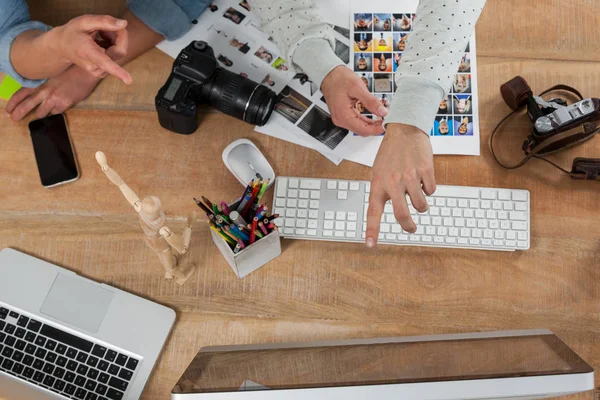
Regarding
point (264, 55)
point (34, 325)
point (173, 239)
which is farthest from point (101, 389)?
point (264, 55)

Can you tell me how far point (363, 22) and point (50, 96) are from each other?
56 cm

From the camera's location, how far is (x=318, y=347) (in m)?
0.75

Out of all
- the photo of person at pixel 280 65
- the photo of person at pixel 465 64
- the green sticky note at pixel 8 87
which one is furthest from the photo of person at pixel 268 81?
the green sticky note at pixel 8 87

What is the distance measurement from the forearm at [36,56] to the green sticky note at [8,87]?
0.25 feet

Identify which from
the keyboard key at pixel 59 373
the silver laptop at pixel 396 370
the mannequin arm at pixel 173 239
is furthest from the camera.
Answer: the keyboard key at pixel 59 373

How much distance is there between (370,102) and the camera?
89 cm

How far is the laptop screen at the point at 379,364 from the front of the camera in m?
0.62

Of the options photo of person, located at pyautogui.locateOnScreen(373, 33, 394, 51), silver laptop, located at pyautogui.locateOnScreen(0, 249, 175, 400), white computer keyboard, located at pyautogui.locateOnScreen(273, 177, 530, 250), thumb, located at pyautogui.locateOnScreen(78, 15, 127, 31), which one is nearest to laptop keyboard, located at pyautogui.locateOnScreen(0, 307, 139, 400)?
silver laptop, located at pyautogui.locateOnScreen(0, 249, 175, 400)

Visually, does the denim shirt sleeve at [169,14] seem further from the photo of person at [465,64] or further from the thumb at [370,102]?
the photo of person at [465,64]

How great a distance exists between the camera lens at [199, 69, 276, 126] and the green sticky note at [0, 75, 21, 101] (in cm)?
34

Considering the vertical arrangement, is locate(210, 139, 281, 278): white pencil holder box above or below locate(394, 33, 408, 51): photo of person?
below

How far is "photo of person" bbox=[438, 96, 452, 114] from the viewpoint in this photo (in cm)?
94

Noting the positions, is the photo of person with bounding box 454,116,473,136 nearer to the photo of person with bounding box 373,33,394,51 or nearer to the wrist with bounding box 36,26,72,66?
the photo of person with bounding box 373,33,394,51

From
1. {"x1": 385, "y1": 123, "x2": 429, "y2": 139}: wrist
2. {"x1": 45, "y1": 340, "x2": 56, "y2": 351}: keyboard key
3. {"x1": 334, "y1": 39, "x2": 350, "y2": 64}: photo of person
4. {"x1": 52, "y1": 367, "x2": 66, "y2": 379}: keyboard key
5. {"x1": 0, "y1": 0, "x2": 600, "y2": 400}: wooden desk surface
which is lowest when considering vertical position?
{"x1": 52, "y1": 367, "x2": 66, "y2": 379}: keyboard key
